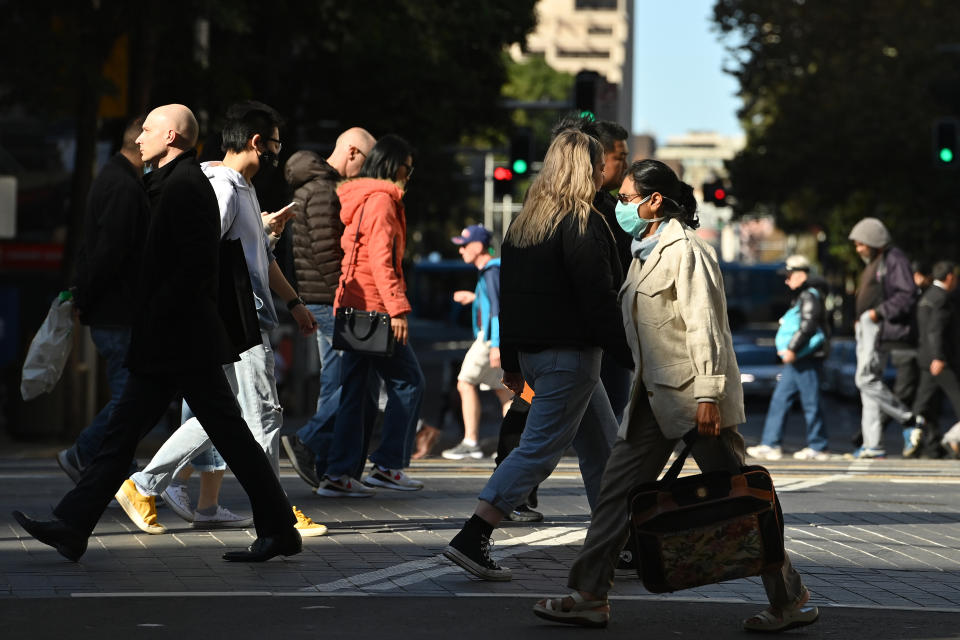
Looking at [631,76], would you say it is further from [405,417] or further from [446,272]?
[405,417]

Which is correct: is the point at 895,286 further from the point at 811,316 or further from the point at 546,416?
the point at 546,416

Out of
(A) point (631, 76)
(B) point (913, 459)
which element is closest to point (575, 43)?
(A) point (631, 76)

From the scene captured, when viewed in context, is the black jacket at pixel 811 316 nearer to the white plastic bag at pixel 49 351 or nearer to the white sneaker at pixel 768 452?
the white sneaker at pixel 768 452

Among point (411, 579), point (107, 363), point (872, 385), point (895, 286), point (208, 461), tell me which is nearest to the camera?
point (411, 579)

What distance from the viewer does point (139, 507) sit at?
805 cm

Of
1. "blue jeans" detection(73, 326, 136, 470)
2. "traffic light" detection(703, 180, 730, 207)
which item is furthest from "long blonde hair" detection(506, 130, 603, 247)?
"traffic light" detection(703, 180, 730, 207)

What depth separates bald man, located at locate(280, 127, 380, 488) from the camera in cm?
959

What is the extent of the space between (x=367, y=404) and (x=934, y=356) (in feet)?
23.8

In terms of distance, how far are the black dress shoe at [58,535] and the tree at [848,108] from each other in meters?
28.5

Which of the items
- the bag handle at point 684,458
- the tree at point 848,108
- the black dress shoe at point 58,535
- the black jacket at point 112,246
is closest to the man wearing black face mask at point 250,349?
the black jacket at point 112,246

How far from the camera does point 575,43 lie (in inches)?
6309

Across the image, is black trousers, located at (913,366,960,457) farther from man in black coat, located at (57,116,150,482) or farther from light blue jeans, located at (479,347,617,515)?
light blue jeans, located at (479,347,617,515)

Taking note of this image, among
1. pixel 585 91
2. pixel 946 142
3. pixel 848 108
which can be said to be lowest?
pixel 946 142

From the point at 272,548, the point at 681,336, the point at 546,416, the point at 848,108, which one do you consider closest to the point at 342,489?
the point at 272,548
